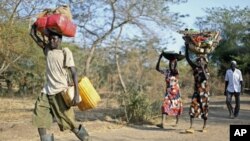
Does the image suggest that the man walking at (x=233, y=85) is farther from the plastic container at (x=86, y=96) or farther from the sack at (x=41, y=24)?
the sack at (x=41, y=24)

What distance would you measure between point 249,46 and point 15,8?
84.0 feet

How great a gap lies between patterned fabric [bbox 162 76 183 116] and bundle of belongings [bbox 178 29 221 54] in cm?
119

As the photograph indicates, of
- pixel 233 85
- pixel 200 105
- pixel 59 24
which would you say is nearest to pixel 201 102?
pixel 200 105

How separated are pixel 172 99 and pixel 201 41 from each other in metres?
1.71

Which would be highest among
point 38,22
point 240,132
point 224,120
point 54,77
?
point 38,22

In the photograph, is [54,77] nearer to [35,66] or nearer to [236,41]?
[35,66]

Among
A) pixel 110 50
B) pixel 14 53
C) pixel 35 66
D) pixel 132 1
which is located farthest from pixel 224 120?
pixel 35 66

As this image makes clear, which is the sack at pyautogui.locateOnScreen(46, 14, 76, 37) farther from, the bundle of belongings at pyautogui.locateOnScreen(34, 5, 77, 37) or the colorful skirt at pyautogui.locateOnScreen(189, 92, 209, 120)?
the colorful skirt at pyautogui.locateOnScreen(189, 92, 209, 120)

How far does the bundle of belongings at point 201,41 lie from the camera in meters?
9.25

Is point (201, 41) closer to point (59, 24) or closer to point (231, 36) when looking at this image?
point (59, 24)

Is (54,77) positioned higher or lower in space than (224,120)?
higher

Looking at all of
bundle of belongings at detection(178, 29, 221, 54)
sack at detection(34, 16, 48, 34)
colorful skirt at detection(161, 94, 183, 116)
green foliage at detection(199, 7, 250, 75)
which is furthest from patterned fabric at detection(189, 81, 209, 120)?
green foliage at detection(199, 7, 250, 75)

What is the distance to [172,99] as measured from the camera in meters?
10.4

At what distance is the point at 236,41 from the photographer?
38.8 metres
